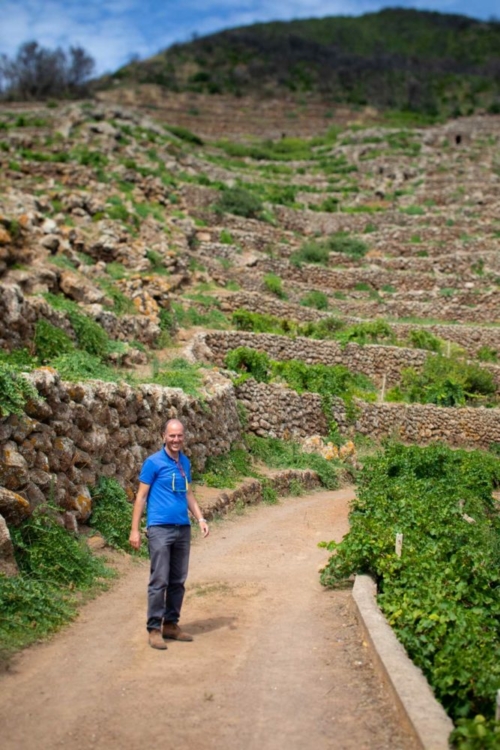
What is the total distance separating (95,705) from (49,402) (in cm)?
420

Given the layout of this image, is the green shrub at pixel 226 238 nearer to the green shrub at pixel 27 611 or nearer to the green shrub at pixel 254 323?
the green shrub at pixel 254 323

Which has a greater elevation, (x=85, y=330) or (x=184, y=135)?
(x=184, y=135)

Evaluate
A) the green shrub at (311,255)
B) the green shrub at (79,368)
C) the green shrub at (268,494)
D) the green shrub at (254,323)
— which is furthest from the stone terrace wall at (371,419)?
the green shrub at (311,255)

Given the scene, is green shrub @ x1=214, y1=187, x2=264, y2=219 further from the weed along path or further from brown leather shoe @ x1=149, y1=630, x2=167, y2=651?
brown leather shoe @ x1=149, y1=630, x2=167, y2=651

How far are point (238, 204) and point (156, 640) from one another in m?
25.9

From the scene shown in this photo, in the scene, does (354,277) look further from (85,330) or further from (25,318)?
(25,318)

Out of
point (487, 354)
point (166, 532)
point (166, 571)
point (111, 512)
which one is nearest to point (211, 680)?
point (166, 571)

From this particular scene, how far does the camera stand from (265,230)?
2966 centimetres

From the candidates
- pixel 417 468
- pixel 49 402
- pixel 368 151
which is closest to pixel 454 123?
pixel 368 151

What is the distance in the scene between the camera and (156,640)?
243 inches

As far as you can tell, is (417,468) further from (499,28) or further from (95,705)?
(499,28)

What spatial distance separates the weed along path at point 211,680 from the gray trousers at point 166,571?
29cm

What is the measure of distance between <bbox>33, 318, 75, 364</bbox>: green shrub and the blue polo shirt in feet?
22.7

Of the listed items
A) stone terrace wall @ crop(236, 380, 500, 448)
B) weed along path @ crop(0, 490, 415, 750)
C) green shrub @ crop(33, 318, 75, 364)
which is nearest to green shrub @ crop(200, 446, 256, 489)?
stone terrace wall @ crop(236, 380, 500, 448)
